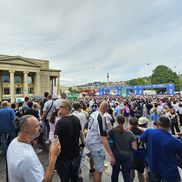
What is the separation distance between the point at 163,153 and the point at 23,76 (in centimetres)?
6612

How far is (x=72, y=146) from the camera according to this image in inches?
136

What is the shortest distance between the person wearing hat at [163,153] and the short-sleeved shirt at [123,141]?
A: 638 mm

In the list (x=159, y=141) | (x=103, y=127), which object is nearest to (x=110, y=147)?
(x=103, y=127)

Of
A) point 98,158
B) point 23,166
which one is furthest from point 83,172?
point 23,166

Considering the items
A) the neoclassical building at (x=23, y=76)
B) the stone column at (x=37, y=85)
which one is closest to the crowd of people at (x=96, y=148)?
the neoclassical building at (x=23, y=76)

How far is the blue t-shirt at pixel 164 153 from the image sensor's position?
3.00 metres

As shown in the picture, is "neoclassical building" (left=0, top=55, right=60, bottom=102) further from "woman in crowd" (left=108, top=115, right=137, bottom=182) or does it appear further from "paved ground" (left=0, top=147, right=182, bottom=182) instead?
"woman in crowd" (left=108, top=115, right=137, bottom=182)

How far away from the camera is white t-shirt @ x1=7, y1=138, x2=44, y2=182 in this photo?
1.72 meters

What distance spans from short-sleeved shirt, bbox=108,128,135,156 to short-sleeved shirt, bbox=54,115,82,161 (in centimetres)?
92

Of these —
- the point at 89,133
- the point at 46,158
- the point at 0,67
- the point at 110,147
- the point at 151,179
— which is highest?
the point at 0,67

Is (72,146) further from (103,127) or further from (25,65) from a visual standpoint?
(25,65)

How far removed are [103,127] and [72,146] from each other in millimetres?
771

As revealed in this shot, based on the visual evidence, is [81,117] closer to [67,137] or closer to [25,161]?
[67,137]

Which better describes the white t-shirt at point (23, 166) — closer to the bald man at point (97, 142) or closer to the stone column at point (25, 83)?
the bald man at point (97, 142)
